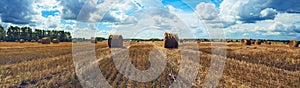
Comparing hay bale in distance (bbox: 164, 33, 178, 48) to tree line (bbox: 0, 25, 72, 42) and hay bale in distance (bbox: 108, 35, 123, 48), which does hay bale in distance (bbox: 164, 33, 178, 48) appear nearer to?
hay bale in distance (bbox: 108, 35, 123, 48)

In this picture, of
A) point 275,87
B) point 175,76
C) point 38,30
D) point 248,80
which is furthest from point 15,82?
point 38,30

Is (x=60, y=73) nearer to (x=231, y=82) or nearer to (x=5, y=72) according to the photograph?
(x=5, y=72)

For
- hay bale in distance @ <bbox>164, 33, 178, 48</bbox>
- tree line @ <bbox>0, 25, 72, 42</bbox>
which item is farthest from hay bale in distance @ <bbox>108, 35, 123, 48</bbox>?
tree line @ <bbox>0, 25, 72, 42</bbox>

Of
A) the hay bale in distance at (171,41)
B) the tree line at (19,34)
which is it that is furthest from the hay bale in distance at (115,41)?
the tree line at (19,34)

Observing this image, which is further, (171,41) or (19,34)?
(19,34)

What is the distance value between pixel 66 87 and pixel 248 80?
22.1ft

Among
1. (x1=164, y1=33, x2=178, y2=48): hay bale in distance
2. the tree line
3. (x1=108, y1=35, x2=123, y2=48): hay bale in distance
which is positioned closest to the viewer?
(x1=164, y1=33, x2=178, y2=48): hay bale in distance

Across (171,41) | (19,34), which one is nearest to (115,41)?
(171,41)

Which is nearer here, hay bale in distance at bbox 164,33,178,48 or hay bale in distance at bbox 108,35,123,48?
hay bale in distance at bbox 164,33,178,48

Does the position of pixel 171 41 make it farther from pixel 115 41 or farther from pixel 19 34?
pixel 19 34

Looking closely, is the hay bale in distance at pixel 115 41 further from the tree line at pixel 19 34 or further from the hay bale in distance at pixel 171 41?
the tree line at pixel 19 34

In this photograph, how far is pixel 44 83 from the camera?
891 centimetres

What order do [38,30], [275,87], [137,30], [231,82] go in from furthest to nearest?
[38,30] < [137,30] < [231,82] < [275,87]

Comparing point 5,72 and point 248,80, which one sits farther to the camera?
point 5,72
